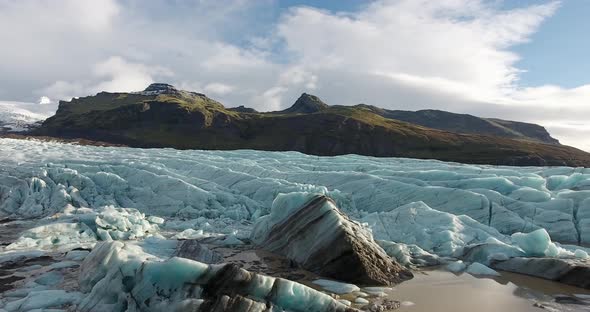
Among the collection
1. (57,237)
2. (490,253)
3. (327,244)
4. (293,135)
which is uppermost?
(293,135)

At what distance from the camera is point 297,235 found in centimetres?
1061

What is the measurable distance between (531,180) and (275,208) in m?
14.0

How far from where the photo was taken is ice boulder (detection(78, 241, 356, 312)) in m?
6.45

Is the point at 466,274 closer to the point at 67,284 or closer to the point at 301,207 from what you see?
the point at 301,207

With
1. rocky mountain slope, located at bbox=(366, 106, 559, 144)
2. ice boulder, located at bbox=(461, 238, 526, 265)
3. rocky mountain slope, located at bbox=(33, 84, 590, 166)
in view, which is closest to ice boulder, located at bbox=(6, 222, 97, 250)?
ice boulder, located at bbox=(461, 238, 526, 265)

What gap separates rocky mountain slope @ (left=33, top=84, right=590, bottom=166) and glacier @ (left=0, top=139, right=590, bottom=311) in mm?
59157

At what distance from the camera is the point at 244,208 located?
1859cm

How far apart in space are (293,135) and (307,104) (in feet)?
238

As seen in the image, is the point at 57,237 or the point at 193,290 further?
the point at 57,237

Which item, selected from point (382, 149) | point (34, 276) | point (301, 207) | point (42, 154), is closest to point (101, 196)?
point (42, 154)

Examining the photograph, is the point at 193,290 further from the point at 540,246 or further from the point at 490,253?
the point at 540,246

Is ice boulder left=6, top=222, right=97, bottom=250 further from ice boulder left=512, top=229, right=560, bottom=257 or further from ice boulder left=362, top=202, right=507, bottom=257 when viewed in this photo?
ice boulder left=512, top=229, right=560, bottom=257

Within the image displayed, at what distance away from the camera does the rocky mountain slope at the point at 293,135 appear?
8131cm

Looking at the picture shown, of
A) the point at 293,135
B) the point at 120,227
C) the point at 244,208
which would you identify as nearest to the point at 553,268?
the point at 244,208
